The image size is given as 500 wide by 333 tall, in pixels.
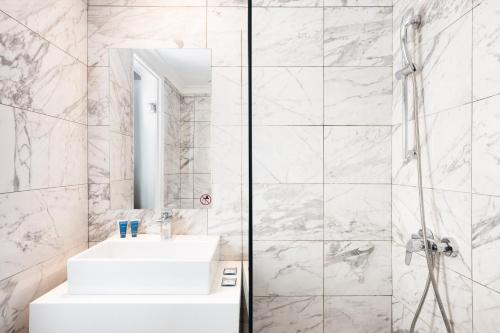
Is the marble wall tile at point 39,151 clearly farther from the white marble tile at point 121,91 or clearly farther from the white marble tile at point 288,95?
the white marble tile at point 288,95

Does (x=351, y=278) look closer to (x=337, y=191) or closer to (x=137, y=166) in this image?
(x=337, y=191)

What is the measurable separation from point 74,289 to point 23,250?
0.25 m

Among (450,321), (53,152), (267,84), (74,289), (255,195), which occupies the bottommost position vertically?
(74,289)

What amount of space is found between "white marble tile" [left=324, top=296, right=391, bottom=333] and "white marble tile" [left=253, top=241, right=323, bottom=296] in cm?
5

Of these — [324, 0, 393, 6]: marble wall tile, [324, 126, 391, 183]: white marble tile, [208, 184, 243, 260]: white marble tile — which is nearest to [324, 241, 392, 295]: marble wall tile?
[324, 126, 391, 183]: white marble tile

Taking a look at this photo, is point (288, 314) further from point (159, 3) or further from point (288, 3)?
point (159, 3)

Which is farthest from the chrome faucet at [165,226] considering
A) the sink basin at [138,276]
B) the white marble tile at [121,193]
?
the sink basin at [138,276]

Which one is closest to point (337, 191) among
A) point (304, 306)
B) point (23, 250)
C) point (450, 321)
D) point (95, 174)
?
point (304, 306)

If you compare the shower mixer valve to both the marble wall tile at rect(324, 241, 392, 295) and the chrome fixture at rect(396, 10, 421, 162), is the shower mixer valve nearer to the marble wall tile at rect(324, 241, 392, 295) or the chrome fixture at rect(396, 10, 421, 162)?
the marble wall tile at rect(324, 241, 392, 295)

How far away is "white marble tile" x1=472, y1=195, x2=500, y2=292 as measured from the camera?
0.71 metres

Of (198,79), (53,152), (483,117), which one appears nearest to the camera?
(483,117)

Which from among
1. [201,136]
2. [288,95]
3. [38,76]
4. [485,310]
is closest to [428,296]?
[485,310]

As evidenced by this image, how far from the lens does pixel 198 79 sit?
64.6 inches

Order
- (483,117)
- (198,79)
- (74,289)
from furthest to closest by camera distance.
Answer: (198,79) < (74,289) < (483,117)
